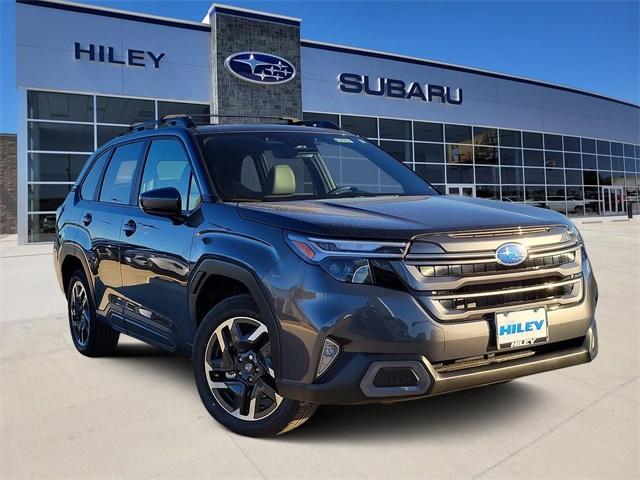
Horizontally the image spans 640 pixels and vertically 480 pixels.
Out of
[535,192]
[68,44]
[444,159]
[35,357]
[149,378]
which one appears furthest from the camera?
[535,192]

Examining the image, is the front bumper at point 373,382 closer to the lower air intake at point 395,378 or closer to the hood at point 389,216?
the lower air intake at point 395,378

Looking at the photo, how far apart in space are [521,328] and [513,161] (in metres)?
27.8

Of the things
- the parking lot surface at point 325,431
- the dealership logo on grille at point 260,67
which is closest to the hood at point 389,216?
the parking lot surface at point 325,431

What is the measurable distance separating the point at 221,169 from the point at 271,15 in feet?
61.3

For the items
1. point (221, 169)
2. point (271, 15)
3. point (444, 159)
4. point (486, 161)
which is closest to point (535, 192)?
point (486, 161)

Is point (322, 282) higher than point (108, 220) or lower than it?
lower

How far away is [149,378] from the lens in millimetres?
4098

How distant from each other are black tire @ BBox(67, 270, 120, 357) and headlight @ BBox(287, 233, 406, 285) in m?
2.68

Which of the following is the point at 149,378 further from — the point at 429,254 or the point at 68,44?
the point at 68,44

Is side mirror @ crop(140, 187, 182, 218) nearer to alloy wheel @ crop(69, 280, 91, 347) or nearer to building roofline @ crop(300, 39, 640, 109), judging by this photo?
alloy wheel @ crop(69, 280, 91, 347)

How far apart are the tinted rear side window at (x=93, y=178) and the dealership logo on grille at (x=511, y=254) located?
11.4 ft

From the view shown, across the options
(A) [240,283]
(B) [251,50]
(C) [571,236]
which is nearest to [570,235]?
(C) [571,236]

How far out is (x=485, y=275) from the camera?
102 inches

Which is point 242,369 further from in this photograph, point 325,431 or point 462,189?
point 462,189
